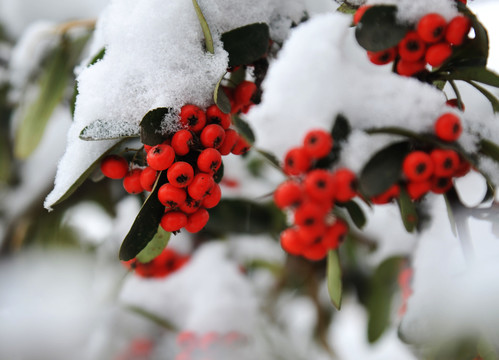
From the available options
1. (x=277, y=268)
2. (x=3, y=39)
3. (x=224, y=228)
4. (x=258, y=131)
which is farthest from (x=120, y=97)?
(x=3, y=39)

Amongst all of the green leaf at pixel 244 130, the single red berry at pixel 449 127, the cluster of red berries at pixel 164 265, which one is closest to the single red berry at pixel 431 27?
the single red berry at pixel 449 127

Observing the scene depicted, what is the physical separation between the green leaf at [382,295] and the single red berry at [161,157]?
42.1 inches

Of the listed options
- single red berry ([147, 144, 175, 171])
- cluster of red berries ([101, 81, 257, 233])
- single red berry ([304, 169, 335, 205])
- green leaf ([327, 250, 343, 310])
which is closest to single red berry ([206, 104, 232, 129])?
cluster of red berries ([101, 81, 257, 233])

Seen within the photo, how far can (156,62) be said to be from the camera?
0.78 metres

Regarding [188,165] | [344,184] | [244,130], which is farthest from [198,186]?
[344,184]

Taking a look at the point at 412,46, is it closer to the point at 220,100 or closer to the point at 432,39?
the point at 432,39

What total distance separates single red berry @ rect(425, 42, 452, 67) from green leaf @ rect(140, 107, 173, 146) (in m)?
0.46

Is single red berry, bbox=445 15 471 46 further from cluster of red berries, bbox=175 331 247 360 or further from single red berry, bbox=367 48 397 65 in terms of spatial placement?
cluster of red berries, bbox=175 331 247 360

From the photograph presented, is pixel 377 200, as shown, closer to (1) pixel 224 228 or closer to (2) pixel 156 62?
(2) pixel 156 62

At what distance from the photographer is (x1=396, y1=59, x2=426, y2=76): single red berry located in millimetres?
729

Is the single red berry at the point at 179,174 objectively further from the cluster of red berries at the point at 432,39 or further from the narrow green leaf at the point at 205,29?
the cluster of red berries at the point at 432,39

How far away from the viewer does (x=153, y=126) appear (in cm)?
67

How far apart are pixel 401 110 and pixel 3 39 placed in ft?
8.00

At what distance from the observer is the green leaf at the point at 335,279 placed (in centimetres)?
72
